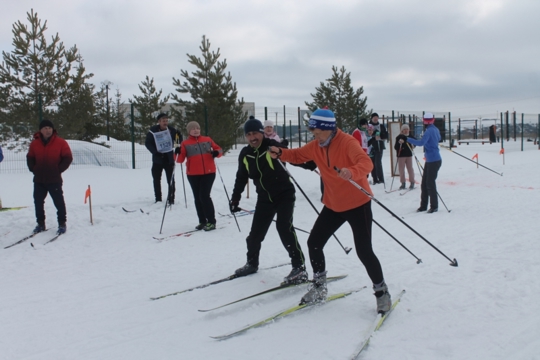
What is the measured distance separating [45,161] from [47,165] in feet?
0.23

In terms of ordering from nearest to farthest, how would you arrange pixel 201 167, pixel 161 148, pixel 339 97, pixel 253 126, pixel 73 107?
pixel 253 126
pixel 201 167
pixel 161 148
pixel 73 107
pixel 339 97

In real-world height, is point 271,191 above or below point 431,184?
above

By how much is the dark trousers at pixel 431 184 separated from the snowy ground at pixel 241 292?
0.90 feet

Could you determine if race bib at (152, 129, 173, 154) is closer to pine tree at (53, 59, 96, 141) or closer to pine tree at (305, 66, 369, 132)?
pine tree at (53, 59, 96, 141)

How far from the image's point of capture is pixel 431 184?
8086mm

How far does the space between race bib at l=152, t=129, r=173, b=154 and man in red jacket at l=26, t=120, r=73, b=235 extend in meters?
1.96

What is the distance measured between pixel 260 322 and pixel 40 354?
1.59 meters

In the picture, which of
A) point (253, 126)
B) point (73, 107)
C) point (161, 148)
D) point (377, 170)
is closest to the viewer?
point (253, 126)

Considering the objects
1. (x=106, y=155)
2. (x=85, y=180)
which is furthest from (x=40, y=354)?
(x=106, y=155)

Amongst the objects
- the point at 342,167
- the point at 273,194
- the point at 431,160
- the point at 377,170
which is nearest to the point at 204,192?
the point at 273,194

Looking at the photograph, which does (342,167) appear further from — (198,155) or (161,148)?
(161,148)

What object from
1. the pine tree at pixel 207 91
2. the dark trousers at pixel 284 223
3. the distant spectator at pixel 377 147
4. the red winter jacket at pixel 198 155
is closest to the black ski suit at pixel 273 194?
the dark trousers at pixel 284 223

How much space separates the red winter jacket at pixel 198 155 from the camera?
23.1 ft

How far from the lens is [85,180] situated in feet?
36.0
